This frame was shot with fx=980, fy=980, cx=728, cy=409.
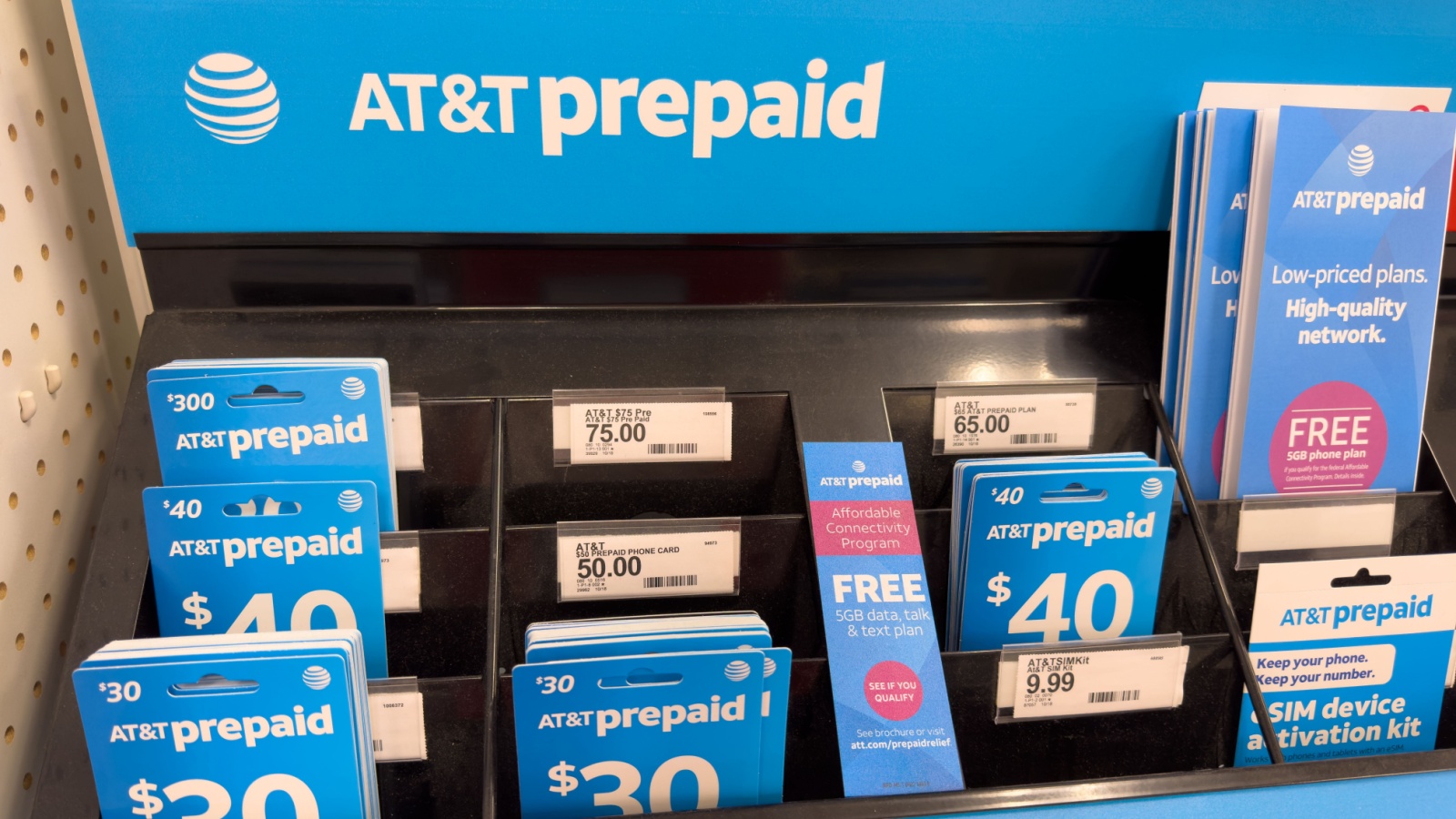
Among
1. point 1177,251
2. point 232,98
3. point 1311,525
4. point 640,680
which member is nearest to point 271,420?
point 232,98

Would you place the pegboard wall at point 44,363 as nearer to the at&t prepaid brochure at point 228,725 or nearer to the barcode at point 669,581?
the at&t prepaid brochure at point 228,725

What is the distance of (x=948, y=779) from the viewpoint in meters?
1.02

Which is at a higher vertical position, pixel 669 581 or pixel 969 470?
pixel 969 470

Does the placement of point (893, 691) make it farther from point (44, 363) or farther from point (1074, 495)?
point (44, 363)

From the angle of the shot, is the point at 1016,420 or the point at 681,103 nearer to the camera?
the point at 681,103

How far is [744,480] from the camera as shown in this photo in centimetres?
134

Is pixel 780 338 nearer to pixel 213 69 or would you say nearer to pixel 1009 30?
pixel 1009 30

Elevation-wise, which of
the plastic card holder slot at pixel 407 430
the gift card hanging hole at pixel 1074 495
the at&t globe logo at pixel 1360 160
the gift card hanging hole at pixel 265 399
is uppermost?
the at&t globe logo at pixel 1360 160

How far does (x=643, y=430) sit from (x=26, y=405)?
2.21ft

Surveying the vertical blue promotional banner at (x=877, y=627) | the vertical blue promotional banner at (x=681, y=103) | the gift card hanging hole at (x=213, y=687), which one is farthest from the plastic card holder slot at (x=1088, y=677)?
the gift card hanging hole at (x=213, y=687)

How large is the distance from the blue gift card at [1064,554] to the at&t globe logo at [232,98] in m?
0.93

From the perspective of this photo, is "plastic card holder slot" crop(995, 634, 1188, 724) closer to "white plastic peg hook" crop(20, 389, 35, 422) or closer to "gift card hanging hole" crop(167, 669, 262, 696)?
"gift card hanging hole" crop(167, 669, 262, 696)

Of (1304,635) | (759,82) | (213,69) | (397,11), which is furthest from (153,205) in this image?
(1304,635)

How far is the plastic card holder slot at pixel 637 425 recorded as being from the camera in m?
1.20
